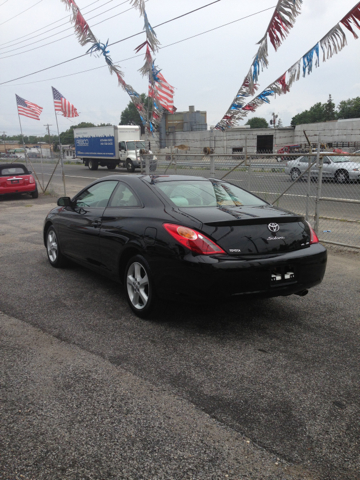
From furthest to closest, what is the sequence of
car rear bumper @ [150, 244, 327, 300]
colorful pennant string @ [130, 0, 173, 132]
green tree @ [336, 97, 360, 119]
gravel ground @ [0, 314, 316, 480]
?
green tree @ [336, 97, 360, 119]
colorful pennant string @ [130, 0, 173, 132]
car rear bumper @ [150, 244, 327, 300]
gravel ground @ [0, 314, 316, 480]

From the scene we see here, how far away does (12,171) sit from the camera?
1639 cm

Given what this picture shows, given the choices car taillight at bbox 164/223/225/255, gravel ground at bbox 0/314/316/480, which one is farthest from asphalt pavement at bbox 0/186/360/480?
car taillight at bbox 164/223/225/255

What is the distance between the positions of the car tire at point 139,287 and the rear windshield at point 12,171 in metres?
13.4

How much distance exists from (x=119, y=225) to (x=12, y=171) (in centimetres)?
1333

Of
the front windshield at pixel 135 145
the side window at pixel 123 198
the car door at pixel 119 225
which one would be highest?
the side window at pixel 123 198

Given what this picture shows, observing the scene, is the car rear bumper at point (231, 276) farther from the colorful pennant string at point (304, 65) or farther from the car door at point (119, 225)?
the colorful pennant string at point (304, 65)

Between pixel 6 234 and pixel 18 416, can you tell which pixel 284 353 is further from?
pixel 6 234

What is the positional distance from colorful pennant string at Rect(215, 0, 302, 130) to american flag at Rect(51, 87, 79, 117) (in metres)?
7.54

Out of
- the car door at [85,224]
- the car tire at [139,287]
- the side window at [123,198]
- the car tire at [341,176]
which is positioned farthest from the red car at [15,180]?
the car tire at [139,287]

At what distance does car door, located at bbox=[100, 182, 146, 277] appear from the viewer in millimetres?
4414

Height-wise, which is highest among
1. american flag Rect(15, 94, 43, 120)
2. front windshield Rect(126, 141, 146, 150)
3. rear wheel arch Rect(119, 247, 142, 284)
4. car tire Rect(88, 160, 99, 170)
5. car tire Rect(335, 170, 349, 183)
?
american flag Rect(15, 94, 43, 120)

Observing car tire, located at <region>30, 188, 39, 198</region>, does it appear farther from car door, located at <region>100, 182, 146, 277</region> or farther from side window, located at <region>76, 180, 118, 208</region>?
car door, located at <region>100, 182, 146, 277</region>

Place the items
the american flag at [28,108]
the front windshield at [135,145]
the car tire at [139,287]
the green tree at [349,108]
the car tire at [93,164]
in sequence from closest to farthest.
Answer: the car tire at [139,287] < the american flag at [28,108] < the front windshield at [135,145] < the car tire at [93,164] < the green tree at [349,108]

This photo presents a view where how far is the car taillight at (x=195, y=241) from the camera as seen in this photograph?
3.73 metres
